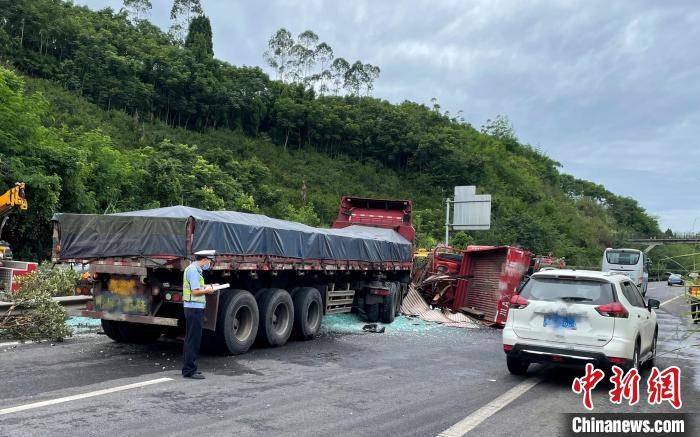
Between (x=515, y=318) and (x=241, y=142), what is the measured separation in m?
58.2

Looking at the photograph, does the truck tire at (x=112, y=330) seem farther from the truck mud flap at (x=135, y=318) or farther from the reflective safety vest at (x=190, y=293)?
the reflective safety vest at (x=190, y=293)

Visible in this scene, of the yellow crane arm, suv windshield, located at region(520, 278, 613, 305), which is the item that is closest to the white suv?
suv windshield, located at region(520, 278, 613, 305)

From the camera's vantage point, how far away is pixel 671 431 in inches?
238

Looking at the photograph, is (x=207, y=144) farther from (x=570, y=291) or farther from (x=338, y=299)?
(x=570, y=291)

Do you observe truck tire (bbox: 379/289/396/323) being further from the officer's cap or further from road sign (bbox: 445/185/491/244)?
road sign (bbox: 445/185/491/244)

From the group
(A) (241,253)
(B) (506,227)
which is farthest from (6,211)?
(B) (506,227)

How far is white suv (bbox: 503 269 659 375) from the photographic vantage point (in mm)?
7641

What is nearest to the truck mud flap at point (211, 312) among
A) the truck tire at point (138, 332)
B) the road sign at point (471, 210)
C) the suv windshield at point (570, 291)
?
the truck tire at point (138, 332)

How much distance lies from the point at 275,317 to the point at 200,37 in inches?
2643

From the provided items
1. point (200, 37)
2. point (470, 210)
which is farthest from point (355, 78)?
point (470, 210)

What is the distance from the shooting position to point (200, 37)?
71.1m

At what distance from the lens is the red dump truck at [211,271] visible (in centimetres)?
857

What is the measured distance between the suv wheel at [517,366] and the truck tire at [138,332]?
5878mm

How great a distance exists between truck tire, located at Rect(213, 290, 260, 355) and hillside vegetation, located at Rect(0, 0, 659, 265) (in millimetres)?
15537
